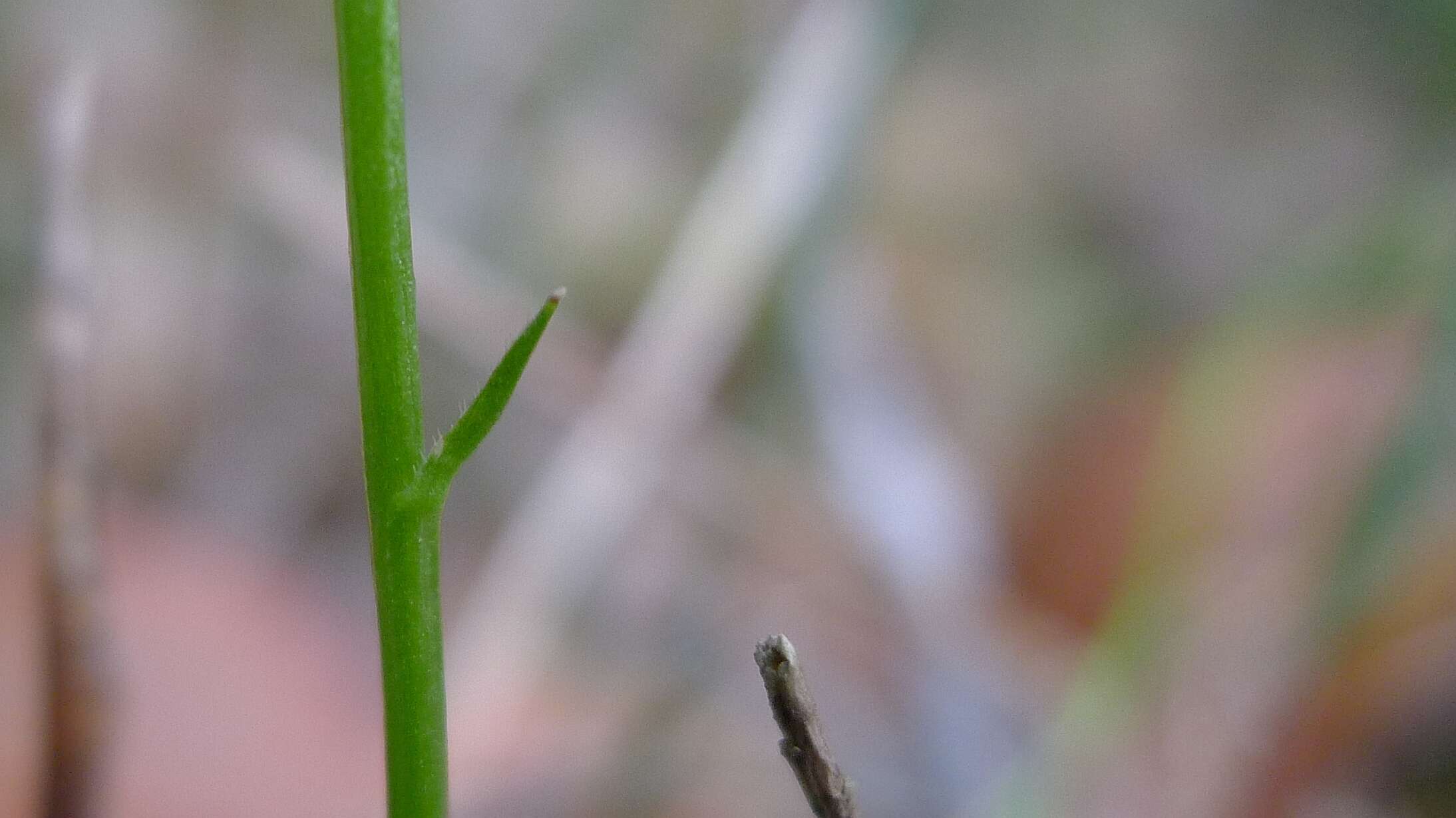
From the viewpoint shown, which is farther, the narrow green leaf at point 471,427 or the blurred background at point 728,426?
the blurred background at point 728,426

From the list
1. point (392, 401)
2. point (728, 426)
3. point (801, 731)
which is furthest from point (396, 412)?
point (728, 426)

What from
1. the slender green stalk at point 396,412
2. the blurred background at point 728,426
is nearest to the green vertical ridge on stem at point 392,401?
the slender green stalk at point 396,412

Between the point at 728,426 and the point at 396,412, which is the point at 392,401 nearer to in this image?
the point at 396,412

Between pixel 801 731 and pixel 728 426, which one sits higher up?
pixel 728 426

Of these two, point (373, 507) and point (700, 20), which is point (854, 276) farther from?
point (373, 507)

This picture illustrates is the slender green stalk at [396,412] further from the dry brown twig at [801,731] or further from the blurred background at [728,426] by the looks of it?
the blurred background at [728,426]

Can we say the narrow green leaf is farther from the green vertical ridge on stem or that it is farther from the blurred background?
the blurred background

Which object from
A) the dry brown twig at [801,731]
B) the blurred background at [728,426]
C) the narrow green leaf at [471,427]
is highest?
the blurred background at [728,426]

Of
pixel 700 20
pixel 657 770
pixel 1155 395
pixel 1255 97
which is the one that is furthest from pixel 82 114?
pixel 1255 97
